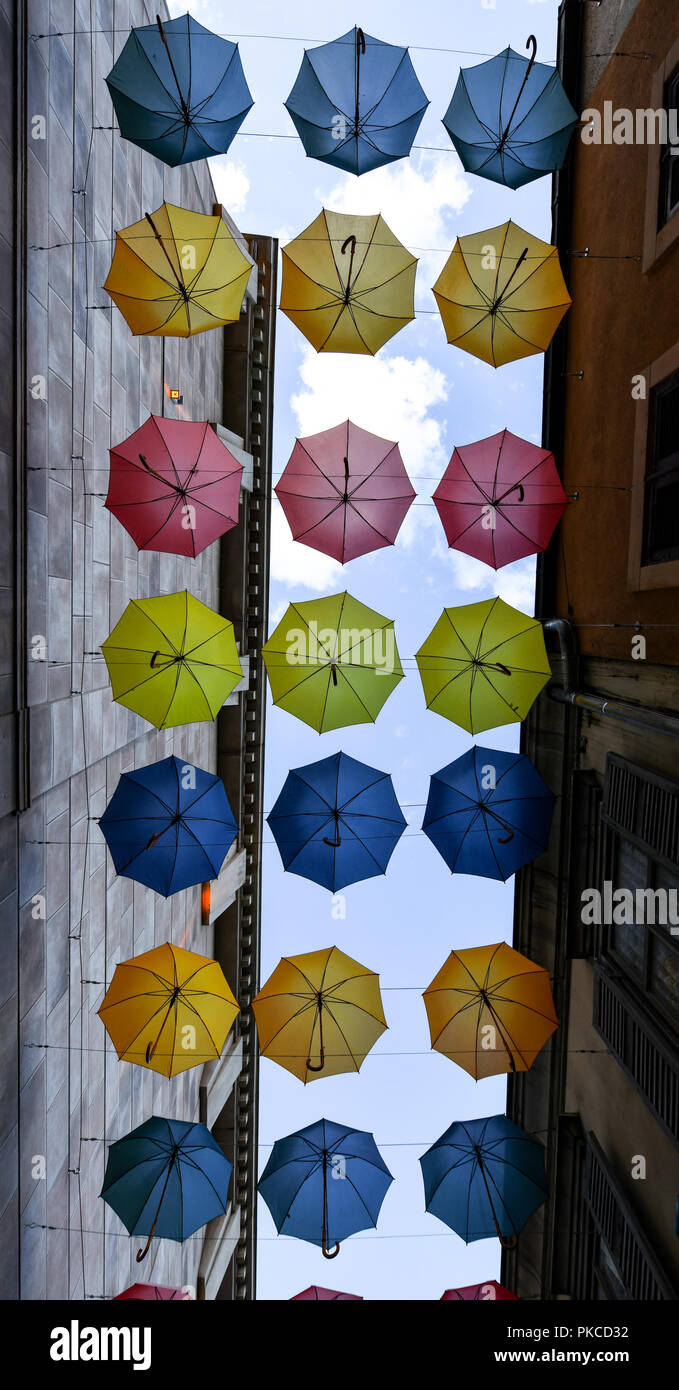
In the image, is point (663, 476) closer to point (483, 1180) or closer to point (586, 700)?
point (586, 700)

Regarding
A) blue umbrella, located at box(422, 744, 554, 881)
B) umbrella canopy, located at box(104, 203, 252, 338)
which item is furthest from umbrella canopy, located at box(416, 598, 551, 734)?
umbrella canopy, located at box(104, 203, 252, 338)

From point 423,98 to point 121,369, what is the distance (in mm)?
6242

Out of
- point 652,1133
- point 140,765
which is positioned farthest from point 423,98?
point 652,1133

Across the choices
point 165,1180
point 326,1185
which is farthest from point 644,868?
point 165,1180

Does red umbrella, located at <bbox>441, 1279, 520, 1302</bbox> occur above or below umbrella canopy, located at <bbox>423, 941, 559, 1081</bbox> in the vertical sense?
below

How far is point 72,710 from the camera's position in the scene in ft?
33.9

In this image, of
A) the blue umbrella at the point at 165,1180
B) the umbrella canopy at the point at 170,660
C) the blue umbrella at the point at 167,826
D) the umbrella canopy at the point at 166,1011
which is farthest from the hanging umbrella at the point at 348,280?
the blue umbrella at the point at 165,1180

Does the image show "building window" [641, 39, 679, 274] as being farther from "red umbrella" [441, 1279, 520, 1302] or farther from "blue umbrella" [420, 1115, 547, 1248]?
"red umbrella" [441, 1279, 520, 1302]

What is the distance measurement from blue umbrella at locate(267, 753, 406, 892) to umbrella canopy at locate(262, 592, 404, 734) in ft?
3.18

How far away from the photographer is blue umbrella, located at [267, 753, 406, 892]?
11266 millimetres

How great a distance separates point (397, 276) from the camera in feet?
34.3

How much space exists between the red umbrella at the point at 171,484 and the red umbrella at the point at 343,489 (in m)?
1.02
